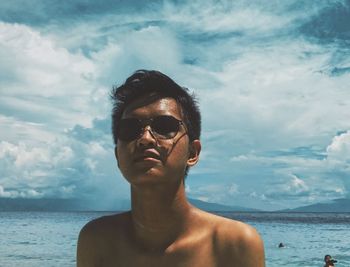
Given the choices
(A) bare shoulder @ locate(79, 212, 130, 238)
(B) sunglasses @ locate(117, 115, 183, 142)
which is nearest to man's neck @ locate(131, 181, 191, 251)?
(A) bare shoulder @ locate(79, 212, 130, 238)

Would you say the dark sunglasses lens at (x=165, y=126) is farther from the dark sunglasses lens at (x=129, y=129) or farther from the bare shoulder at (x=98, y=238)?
the bare shoulder at (x=98, y=238)

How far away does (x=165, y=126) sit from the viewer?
304 centimetres

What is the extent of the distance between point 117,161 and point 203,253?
0.70 meters

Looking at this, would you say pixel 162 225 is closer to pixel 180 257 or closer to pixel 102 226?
pixel 180 257

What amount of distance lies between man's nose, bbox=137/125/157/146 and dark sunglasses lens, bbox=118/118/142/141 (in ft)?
0.13

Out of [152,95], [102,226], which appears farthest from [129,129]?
[102,226]

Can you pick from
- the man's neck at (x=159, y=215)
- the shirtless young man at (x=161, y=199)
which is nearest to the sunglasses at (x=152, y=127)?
the shirtless young man at (x=161, y=199)

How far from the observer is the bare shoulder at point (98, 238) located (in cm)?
338

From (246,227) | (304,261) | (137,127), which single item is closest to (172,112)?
(137,127)

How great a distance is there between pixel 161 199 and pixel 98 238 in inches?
23.0

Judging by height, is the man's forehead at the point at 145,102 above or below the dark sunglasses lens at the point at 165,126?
above

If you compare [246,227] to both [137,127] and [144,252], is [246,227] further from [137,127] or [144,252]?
[137,127]

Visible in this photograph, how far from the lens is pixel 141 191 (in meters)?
3.02

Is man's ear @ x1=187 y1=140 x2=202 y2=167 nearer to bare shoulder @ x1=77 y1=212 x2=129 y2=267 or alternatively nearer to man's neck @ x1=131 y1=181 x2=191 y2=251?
man's neck @ x1=131 y1=181 x2=191 y2=251
